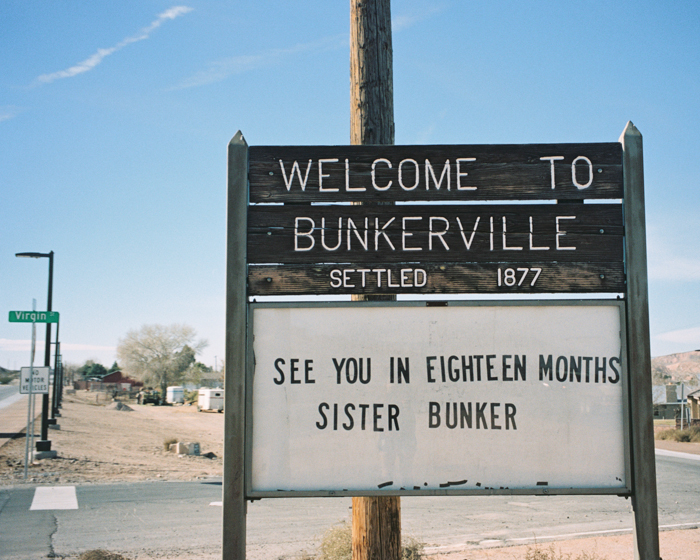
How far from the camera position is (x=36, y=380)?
16.4 m

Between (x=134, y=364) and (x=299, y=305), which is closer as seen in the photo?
(x=299, y=305)

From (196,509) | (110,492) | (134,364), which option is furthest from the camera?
(134,364)

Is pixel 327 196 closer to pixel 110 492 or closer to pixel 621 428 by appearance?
pixel 621 428

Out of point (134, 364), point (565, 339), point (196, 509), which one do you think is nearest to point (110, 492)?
point (196, 509)

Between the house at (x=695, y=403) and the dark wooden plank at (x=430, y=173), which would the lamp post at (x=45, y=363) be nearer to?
the dark wooden plank at (x=430, y=173)

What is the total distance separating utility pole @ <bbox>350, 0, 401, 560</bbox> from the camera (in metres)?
4.79

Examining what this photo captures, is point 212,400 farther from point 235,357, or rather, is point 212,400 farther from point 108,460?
point 235,357

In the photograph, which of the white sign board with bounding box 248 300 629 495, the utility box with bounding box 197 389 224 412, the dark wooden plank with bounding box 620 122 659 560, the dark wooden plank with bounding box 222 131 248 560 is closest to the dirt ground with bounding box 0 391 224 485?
the dark wooden plank with bounding box 222 131 248 560

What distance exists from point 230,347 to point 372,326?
2.99 feet

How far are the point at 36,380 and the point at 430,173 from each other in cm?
1572

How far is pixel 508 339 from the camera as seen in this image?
3.92 metres

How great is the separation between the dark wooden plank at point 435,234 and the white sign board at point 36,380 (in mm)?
14797

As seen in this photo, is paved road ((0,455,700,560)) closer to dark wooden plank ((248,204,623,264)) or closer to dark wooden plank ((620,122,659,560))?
dark wooden plank ((620,122,659,560))

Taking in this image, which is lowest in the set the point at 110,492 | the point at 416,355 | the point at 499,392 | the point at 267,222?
the point at 110,492
